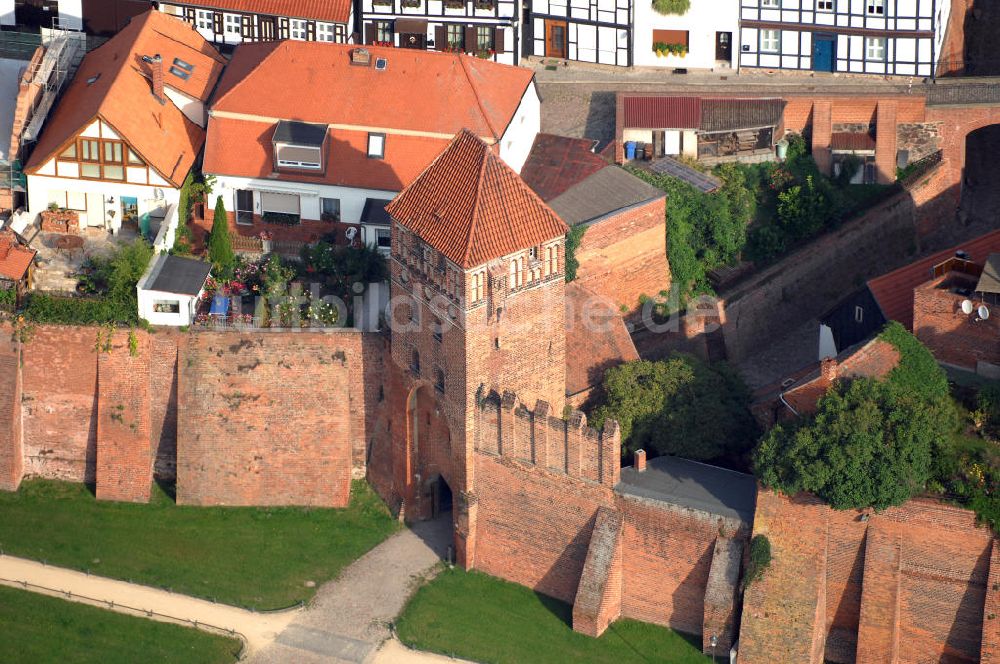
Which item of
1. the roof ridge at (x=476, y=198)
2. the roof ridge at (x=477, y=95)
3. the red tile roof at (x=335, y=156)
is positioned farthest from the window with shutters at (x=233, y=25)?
the roof ridge at (x=476, y=198)

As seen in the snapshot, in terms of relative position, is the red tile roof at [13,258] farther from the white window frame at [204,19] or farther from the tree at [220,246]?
the white window frame at [204,19]

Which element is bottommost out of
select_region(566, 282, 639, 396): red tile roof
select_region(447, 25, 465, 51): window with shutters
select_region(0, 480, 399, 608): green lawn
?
select_region(0, 480, 399, 608): green lawn

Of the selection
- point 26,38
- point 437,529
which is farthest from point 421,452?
point 26,38

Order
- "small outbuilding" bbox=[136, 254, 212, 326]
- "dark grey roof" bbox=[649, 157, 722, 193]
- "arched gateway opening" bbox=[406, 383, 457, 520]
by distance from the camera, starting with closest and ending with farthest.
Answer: "arched gateway opening" bbox=[406, 383, 457, 520] → "small outbuilding" bbox=[136, 254, 212, 326] → "dark grey roof" bbox=[649, 157, 722, 193]

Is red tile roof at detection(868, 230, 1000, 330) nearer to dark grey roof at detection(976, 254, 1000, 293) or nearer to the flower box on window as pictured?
dark grey roof at detection(976, 254, 1000, 293)

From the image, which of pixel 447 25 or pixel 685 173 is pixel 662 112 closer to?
→ pixel 685 173

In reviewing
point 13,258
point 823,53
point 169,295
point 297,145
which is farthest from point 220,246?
point 823,53

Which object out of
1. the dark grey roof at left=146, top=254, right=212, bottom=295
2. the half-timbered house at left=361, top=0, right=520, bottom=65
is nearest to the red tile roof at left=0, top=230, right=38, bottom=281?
the dark grey roof at left=146, top=254, right=212, bottom=295
